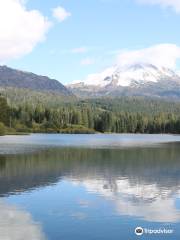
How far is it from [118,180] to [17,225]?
24.6 m

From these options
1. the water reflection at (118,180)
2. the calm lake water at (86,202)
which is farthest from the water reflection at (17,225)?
the water reflection at (118,180)

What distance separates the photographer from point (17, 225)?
1161 inches

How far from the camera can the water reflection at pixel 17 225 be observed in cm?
2698

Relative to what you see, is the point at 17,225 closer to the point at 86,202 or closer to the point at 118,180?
the point at 86,202

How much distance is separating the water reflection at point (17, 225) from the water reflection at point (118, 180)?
670 centimetres

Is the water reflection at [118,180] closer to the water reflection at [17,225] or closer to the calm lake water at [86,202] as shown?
the calm lake water at [86,202]

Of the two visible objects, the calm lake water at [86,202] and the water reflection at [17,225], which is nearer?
the water reflection at [17,225]

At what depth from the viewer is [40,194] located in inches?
1628

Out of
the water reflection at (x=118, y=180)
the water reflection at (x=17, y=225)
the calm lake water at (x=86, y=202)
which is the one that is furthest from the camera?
the water reflection at (x=118, y=180)

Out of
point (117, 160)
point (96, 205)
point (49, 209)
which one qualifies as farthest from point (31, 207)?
point (117, 160)

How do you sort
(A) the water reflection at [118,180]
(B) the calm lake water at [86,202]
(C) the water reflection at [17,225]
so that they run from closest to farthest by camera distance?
(C) the water reflection at [17,225], (B) the calm lake water at [86,202], (A) the water reflection at [118,180]

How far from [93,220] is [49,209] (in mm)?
4795

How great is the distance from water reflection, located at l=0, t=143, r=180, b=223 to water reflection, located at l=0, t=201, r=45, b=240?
6695mm

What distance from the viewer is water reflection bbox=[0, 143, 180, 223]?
120ft
